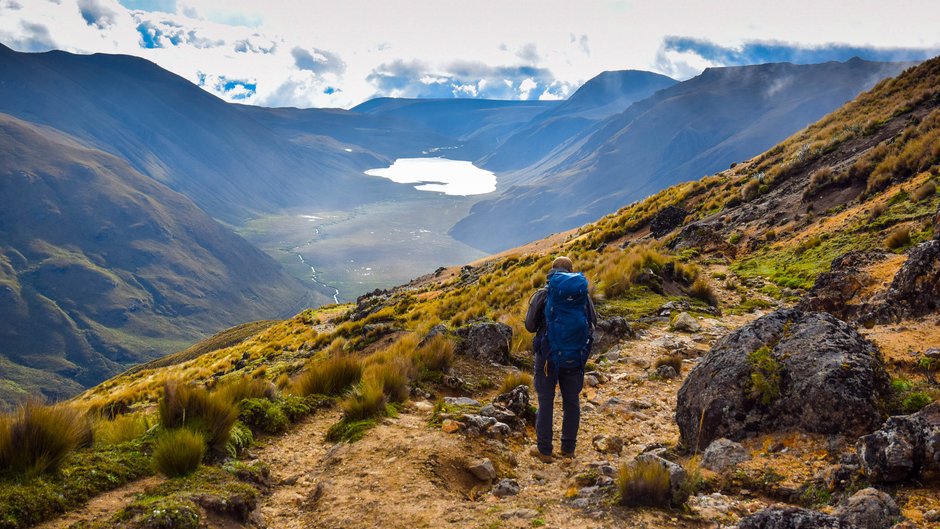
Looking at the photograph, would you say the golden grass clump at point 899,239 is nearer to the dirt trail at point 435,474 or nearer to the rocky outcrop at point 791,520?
the dirt trail at point 435,474

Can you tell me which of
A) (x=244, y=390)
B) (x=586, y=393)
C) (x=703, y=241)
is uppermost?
(x=703, y=241)

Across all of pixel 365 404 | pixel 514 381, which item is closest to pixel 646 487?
pixel 365 404

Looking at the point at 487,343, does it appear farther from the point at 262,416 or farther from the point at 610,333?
the point at 262,416

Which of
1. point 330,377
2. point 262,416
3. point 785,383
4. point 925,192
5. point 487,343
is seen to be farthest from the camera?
point 925,192

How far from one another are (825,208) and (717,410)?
2019 centimetres

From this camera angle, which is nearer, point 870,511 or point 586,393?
point 870,511

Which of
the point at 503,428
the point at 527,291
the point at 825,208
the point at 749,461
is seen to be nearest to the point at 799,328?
the point at 749,461

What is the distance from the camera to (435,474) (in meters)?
6.83

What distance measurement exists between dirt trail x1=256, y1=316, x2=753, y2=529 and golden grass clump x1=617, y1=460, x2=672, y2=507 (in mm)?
172

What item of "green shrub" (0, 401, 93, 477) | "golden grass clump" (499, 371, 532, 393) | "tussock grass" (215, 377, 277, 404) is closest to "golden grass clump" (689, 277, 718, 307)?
"golden grass clump" (499, 371, 532, 393)

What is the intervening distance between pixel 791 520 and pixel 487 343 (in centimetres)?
891

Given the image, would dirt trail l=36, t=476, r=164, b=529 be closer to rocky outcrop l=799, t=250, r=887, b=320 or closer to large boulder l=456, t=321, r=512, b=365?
large boulder l=456, t=321, r=512, b=365

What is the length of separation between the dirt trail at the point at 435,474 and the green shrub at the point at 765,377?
1.88 metres

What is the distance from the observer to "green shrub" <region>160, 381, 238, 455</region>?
23.4 ft
